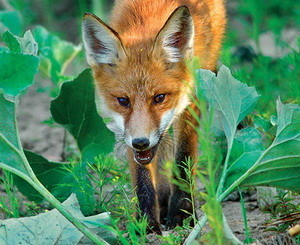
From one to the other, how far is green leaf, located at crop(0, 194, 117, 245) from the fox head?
71cm

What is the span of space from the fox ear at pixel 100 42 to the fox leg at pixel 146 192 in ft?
2.43

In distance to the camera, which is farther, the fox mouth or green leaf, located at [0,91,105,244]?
the fox mouth

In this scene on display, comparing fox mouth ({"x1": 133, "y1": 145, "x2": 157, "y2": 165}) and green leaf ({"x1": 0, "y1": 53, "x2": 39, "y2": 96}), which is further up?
green leaf ({"x1": 0, "y1": 53, "x2": 39, "y2": 96})

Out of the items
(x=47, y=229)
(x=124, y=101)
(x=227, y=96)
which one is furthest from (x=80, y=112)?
(x=227, y=96)

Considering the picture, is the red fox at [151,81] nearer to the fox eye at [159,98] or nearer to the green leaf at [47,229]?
the fox eye at [159,98]

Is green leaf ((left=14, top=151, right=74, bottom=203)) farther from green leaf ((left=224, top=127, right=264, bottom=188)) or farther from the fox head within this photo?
green leaf ((left=224, top=127, right=264, bottom=188))

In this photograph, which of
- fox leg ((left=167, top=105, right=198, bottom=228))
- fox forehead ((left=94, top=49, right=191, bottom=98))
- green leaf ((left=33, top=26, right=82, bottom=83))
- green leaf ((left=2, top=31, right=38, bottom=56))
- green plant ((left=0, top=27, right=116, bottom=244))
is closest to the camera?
green plant ((left=0, top=27, right=116, bottom=244))

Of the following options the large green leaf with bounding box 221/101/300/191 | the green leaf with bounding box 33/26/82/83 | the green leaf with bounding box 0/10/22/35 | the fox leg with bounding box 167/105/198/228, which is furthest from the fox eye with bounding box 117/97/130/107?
the green leaf with bounding box 0/10/22/35

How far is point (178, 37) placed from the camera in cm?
420

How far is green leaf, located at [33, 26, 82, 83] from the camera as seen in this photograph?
19.0 feet

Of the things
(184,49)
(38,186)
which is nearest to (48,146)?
(184,49)

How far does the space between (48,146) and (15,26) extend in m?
1.24

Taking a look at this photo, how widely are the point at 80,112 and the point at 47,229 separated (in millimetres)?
1241

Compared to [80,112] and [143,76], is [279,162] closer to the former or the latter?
[143,76]
